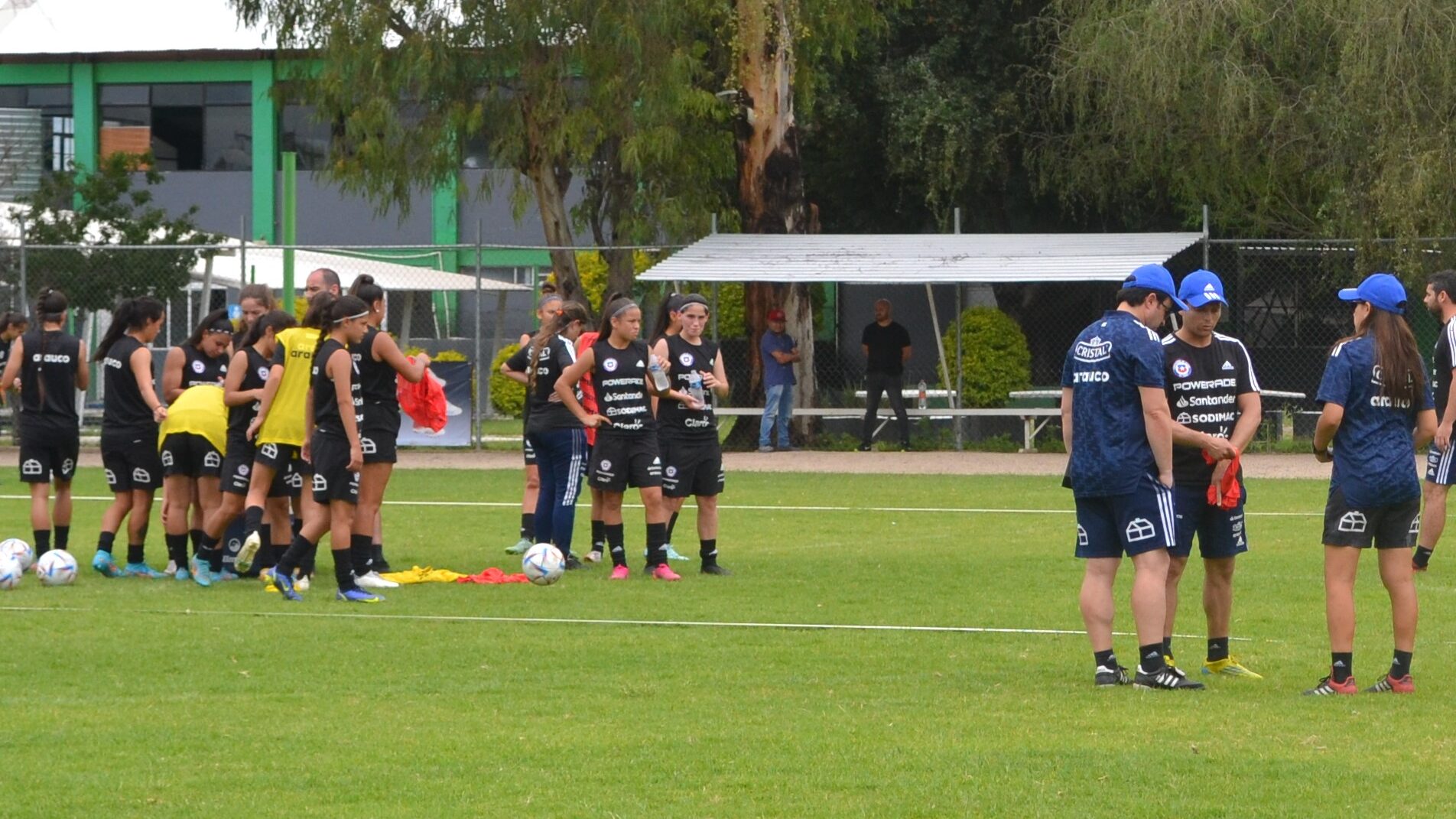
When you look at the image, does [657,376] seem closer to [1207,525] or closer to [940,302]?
[1207,525]

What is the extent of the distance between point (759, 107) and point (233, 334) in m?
13.9

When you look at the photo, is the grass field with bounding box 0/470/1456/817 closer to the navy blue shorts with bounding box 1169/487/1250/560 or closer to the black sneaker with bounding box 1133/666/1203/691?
the black sneaker with bounding box 1133/666/1203/691

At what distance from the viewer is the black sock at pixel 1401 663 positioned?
805 cm

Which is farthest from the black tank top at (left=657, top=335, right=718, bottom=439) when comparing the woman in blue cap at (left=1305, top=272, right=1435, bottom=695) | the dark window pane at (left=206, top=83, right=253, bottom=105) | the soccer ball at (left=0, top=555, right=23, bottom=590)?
the dark window pane at (left=206, top=83, right=253, bottom=105)

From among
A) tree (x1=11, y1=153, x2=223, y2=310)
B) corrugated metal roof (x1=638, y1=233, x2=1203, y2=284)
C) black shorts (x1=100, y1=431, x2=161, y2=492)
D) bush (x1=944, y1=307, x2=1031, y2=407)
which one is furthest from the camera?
tree (x1=11, y1=153, x2=223, y2=310)

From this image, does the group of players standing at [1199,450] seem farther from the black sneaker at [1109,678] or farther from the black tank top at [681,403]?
the black tank top at [681,403]

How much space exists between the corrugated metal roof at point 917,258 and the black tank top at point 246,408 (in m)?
11.2

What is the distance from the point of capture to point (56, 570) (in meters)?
Answer: 11.6

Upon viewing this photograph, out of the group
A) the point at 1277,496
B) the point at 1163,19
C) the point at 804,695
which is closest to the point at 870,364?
the point at 1163,19

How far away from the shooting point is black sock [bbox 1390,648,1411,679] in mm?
8047

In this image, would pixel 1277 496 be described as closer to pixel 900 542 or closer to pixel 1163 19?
pixel 900 542

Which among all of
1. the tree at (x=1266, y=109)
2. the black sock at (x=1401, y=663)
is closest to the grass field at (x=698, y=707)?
the black sock at (x=1401, y=663)

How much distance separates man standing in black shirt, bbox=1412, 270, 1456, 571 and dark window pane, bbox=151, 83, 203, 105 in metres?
35.9

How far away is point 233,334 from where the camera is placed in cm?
1286
